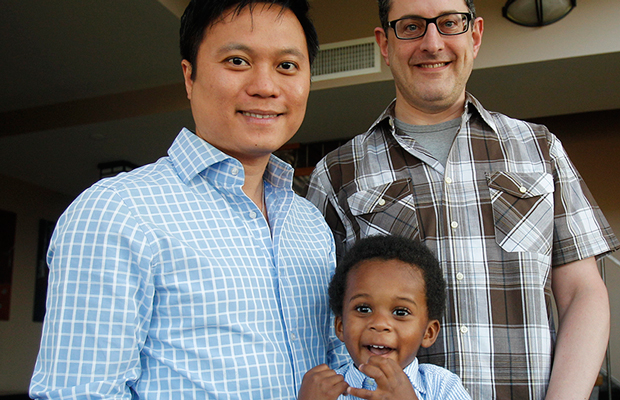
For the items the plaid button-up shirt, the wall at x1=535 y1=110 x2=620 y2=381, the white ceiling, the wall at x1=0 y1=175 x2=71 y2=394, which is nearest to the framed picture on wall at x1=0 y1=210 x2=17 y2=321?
the wall at x1=0 y1=175 x2=71 y2=394

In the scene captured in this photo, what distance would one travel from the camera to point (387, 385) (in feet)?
3.68

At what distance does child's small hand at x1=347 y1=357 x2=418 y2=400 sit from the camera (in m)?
1.11

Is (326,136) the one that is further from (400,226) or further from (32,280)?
(32,280)

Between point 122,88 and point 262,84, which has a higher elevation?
point 122,88

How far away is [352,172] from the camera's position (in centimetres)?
166

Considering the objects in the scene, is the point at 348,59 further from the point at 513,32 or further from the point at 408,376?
the point at 408,376

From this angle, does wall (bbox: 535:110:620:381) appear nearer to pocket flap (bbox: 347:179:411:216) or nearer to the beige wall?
the beige wall

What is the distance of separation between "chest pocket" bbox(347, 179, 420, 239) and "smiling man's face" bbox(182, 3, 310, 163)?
16.3 inches

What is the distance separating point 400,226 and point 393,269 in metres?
0.23

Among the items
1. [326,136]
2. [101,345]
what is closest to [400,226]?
[101,345]

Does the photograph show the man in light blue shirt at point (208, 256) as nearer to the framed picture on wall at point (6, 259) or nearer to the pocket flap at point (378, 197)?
the pocket flap at point (378, 197)

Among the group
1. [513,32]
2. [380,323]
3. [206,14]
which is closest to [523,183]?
[380,323]

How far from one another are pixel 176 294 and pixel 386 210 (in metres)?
0.72

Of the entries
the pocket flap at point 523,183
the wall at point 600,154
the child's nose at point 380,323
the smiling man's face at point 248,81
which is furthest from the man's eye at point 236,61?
the wall at point 600,154
